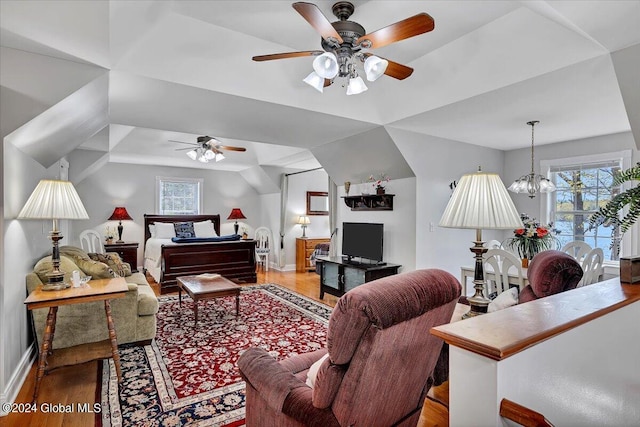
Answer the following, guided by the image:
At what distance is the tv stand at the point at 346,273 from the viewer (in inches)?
179

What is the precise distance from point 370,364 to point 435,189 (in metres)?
3.85

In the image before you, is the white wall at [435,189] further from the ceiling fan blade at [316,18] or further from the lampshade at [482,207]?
the lampshade at [482,207]

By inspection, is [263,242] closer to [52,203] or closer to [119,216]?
[119,216]

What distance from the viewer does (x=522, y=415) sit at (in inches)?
37.4

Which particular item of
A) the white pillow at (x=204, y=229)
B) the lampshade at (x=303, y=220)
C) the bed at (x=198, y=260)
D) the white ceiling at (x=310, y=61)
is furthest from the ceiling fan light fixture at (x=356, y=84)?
the white pillow at (x=204, y=229)

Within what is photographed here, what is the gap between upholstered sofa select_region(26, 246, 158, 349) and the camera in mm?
2916

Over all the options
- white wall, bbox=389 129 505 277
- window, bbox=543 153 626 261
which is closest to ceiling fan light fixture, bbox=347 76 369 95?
white wall, bbox=389 129 505 277

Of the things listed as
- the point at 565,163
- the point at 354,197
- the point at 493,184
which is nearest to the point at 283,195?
the point at 354,197

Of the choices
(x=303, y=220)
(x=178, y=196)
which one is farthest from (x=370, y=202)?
(x=178, y=196)

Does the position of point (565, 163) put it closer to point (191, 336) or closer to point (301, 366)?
point (301, 366)

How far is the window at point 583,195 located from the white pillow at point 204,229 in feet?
21.1

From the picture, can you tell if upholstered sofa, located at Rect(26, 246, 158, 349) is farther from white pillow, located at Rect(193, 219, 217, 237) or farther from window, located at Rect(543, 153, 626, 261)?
window, located at Rect(543, 153, 626, 261)

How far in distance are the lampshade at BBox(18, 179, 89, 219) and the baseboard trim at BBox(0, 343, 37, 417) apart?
113cm

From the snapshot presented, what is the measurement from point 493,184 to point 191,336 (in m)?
3.17
